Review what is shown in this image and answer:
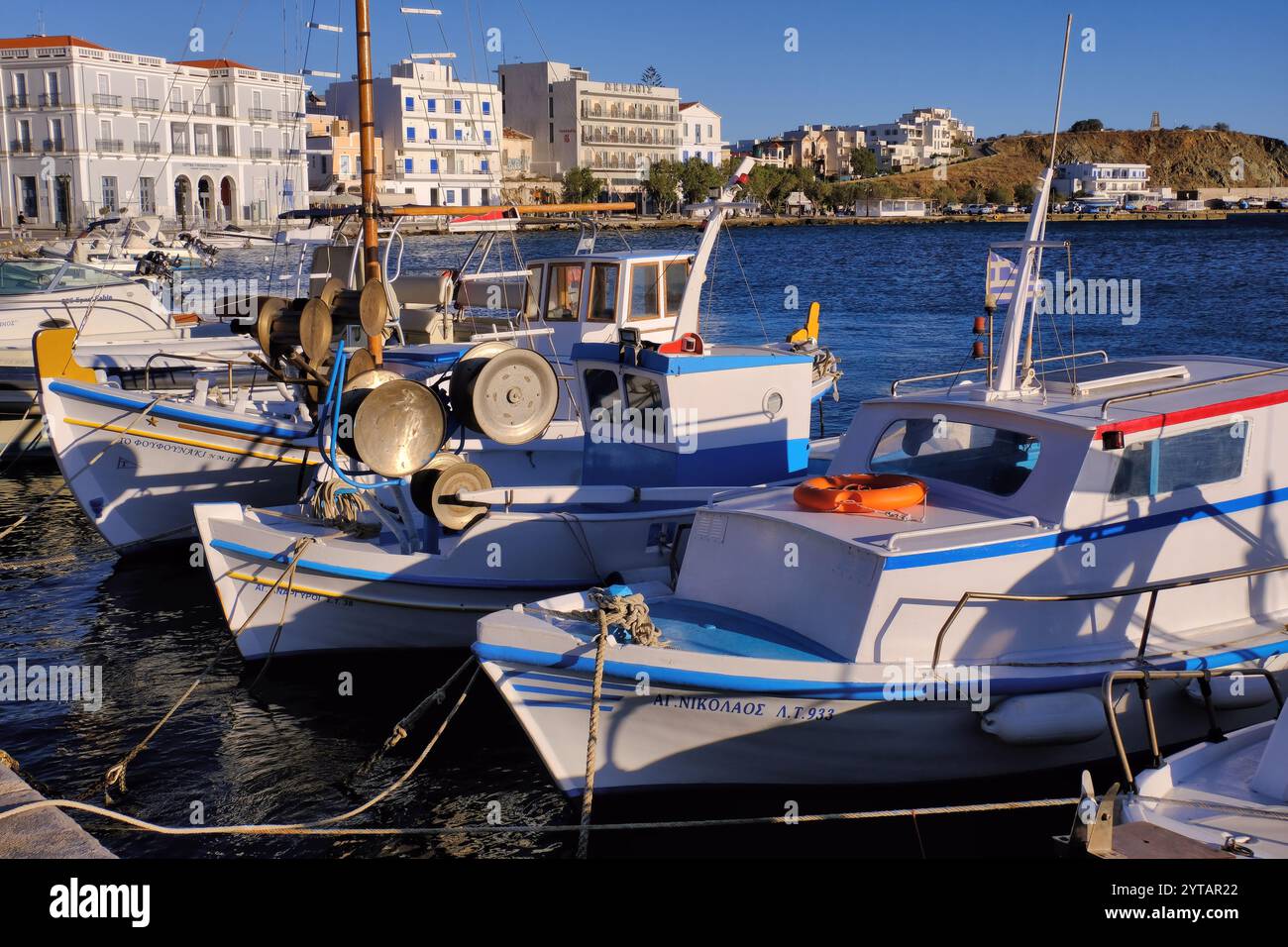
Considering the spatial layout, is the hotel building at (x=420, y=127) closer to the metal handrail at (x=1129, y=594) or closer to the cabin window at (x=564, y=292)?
the cabin window at (x=564, y=292)

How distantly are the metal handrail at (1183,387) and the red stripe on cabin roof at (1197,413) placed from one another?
0.17m

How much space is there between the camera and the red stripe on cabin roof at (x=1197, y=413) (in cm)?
865

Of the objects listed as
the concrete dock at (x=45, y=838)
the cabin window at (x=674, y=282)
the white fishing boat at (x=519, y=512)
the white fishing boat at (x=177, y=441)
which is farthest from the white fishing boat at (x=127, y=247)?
the concrete dock at (x=45, y=838)

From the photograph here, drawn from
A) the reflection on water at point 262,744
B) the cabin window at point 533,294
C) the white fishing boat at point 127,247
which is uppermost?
the white fishing boat at point 127,247

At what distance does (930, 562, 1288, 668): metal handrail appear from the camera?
7816 millimetres

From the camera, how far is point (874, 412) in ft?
32.6

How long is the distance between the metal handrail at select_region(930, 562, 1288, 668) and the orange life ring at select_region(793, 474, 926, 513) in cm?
95

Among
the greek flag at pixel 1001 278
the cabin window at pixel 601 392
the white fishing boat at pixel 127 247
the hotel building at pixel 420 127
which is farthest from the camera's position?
the hotel building at pixel 420 127

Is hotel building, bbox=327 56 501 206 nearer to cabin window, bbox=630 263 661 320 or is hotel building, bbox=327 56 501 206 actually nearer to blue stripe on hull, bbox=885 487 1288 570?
cabin window, bbox=630 263 661 320

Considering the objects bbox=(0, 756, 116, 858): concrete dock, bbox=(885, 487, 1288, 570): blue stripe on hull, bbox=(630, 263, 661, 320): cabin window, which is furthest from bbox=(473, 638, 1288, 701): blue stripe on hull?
bbox=(630, 263, 661, 320): cabin window

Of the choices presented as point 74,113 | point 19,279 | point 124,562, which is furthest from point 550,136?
point 124,562

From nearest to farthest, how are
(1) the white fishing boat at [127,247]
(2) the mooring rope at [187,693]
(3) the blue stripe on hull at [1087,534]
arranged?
1. (3) the blue stripe on hull at [1087,534]
2. (2) the mooring rope at [187,693]
3. (1) the white fishing boat at [127,247]
